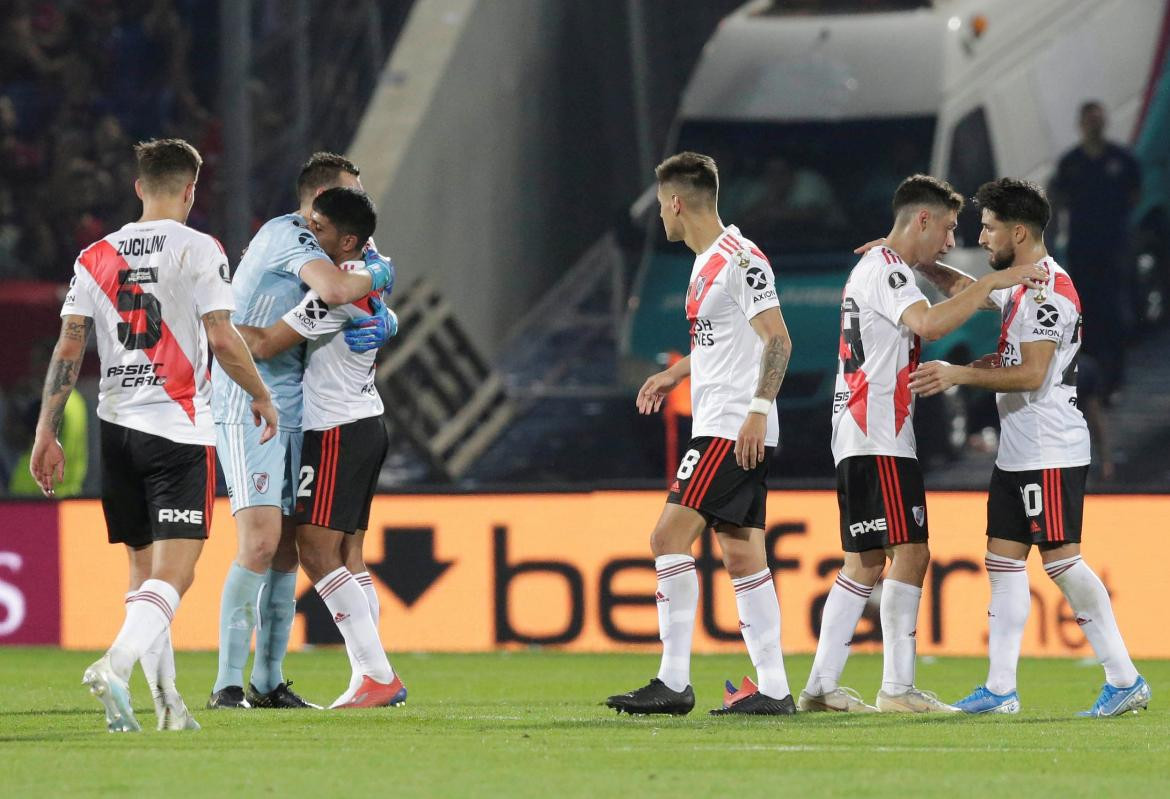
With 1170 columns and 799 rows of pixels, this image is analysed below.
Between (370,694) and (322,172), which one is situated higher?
(322,172)

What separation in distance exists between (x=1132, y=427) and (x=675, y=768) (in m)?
11.3

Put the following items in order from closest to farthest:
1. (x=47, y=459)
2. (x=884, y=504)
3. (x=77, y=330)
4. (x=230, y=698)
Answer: (x=47, y=459) → (x=77, y=330) → (x=884, y=504) → (x=230, y=698)

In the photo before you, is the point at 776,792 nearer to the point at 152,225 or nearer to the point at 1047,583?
the point at 152,225

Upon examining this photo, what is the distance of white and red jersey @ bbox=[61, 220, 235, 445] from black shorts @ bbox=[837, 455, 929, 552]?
99.2 inches

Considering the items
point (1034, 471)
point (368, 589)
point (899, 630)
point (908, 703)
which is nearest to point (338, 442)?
point (368, 589)

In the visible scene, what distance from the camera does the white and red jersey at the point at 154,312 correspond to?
7.18m

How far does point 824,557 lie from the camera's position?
1249 cm

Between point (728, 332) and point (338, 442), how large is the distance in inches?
64.5

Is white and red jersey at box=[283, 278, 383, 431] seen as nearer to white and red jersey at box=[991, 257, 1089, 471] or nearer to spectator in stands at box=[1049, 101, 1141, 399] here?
white and red jersey at box=[991, 257, 1089, 471]

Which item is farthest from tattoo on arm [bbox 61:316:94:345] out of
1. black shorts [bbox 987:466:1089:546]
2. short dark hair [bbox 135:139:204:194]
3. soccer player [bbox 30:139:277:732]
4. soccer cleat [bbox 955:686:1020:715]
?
soccer cleat [bbox 955:686:1020:715]

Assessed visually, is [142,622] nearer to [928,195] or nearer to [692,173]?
[692,173]

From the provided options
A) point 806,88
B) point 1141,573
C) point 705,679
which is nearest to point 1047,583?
point 1141,573

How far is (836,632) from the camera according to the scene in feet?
26.2

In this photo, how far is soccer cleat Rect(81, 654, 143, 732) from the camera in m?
6.75
